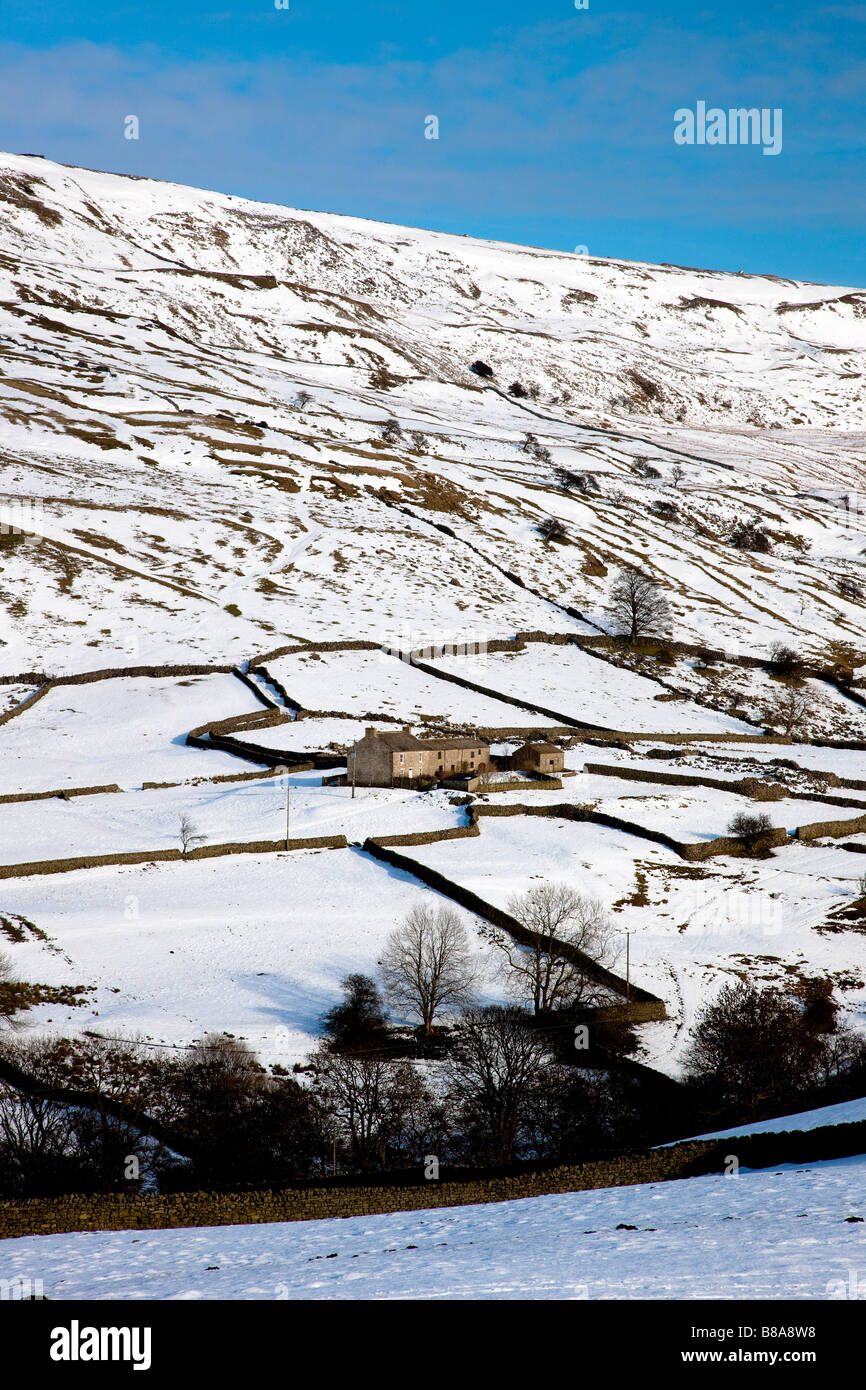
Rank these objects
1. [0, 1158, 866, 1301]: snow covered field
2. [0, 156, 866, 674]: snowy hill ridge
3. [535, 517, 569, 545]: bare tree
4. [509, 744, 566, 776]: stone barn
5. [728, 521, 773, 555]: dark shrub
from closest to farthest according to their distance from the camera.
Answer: [0, 1158, 866, 1301]: snow covered field
[509, 744, 566, 776]: stone barn
[0, 156, 866, 674]: snowy hill ridge
[535, 517, 569, 545]: bare tree
[728, 521, 773, 555]: dark shrub

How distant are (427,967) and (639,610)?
6849 cm

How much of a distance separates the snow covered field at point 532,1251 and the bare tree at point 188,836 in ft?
85.8

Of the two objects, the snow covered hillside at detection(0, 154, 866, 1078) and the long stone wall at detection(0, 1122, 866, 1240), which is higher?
the snow covered hillside at detection(0, 154, 866, 1078)

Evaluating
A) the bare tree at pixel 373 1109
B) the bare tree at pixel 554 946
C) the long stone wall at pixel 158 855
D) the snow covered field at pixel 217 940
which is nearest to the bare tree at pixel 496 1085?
the bare tree at pixel 373 1109

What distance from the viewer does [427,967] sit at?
34125mm

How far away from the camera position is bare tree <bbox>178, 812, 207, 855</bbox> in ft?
144

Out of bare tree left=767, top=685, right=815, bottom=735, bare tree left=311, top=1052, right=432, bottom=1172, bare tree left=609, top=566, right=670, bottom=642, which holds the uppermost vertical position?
bare tree left=609, top=566, right=670, bottom=642

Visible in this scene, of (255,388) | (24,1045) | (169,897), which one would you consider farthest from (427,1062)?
(255,388)

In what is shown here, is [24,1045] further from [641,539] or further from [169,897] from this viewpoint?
[641,539]

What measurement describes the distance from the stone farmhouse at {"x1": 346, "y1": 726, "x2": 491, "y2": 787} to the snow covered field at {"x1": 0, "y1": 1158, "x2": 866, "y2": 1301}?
3570 cm

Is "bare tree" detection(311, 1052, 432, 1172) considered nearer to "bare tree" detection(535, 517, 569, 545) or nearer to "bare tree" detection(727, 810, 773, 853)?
"bare tree" detection(727, 810, 773, 853)

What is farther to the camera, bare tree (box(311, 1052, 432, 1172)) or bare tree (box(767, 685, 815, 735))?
bare tree (box(767, 685, 815, 735))

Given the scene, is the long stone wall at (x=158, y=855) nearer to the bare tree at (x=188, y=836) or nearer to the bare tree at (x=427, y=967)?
the bare tree at (x=188, y=836)

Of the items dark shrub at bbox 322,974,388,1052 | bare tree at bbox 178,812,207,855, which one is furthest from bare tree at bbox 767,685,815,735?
dark shrub at bbox 322,974,388,1052
